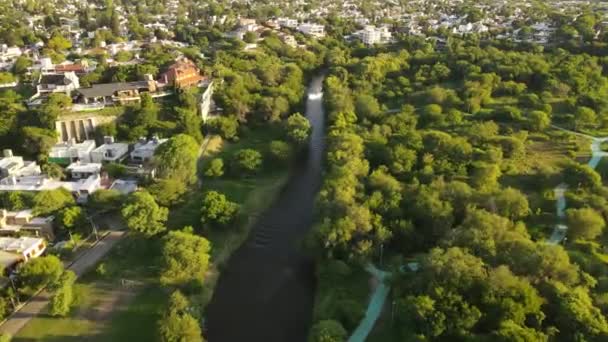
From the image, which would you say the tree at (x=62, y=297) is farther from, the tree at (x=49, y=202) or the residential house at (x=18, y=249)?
the tree at (x=49, y=202)

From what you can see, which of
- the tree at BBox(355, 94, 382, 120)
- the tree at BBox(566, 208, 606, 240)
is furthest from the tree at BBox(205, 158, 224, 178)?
the tree at BBox(566, 208, 606, 240)

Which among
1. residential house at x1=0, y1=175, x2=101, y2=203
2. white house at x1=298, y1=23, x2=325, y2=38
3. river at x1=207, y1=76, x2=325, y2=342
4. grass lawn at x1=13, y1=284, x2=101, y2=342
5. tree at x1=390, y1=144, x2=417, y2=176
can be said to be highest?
white house at x1=298, y1=23, x2=325, y2=38

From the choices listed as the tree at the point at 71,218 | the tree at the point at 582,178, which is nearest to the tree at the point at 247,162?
the tree at the point at 71,218

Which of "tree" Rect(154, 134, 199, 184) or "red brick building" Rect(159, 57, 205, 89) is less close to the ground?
"red brick building" Rect(159, 57, 205, 89)

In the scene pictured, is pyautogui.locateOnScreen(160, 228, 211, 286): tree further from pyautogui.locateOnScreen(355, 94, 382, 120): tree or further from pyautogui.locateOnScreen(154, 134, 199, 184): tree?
pyautogui.locateOnScreen(355, 94, 382, 120): tree

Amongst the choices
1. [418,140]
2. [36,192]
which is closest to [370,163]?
[418,140]

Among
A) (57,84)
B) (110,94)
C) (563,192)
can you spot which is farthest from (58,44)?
(563,192)

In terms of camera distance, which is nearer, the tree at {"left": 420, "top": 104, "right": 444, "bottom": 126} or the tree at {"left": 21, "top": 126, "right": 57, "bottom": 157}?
the tree at {"left": 21, "top": 126, "right": 57, "bottom": 157}

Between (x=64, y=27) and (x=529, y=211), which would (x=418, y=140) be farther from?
(x=64, y=27)
